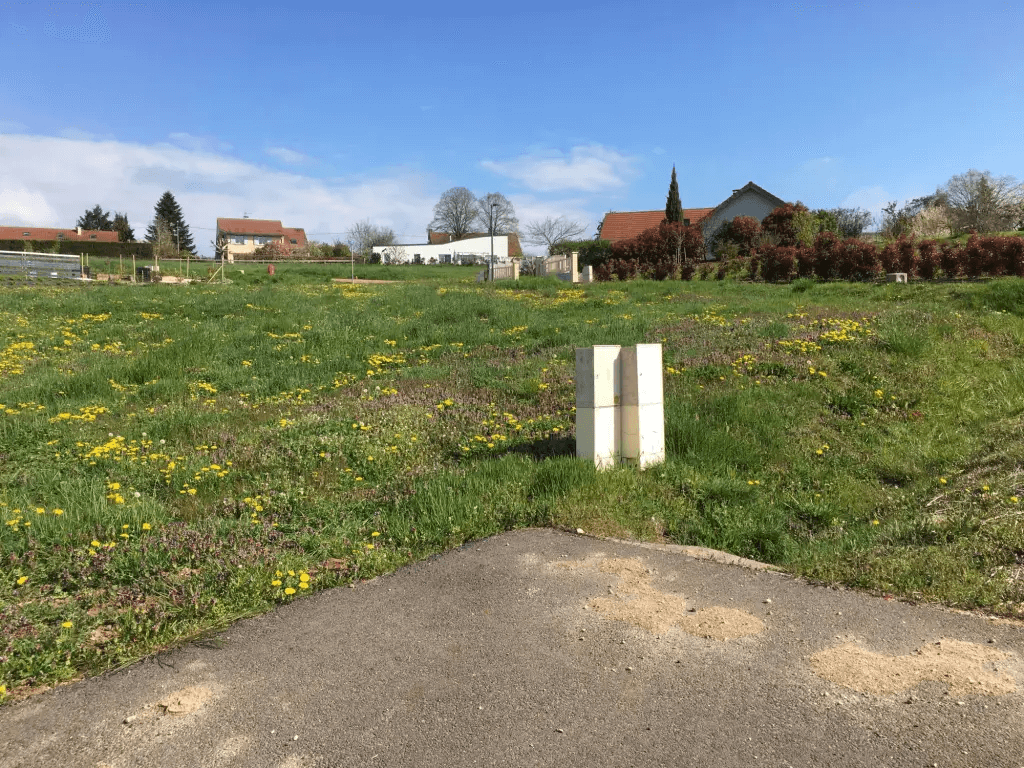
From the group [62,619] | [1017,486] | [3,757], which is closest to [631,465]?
[1017,486]

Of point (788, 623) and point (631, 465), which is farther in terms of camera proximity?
point (631, 465)

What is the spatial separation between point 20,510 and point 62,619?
1604mm

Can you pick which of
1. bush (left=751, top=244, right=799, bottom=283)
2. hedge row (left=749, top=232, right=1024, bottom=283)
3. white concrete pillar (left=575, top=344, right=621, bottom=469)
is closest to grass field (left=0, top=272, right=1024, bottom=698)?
white concrete pillar (left=575, top=344, right=621, bottom=469)

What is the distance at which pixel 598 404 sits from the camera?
5801mm

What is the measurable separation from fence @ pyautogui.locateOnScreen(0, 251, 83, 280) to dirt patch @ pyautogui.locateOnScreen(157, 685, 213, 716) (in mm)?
34139

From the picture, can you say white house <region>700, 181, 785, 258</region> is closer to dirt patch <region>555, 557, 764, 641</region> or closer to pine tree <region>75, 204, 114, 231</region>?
dirt patch <region>555, 557, 764, 641</region>

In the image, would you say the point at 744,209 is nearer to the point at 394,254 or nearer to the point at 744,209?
the point at 744,209

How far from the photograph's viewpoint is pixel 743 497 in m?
5.62

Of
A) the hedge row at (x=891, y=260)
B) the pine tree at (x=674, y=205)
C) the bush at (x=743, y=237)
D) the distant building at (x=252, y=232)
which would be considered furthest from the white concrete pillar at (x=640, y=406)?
the distant building at (x=252, y=232)

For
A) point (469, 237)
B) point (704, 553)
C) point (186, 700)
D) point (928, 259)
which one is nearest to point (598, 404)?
point (704, 553)

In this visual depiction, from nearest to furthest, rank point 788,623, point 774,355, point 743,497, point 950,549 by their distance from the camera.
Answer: point 788,623
point 950,549
point 743,497
point 774,355

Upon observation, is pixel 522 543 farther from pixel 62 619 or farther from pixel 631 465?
pixel 62 619

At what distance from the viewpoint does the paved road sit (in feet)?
8.48

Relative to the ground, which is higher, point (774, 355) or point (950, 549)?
point (774, 355)
